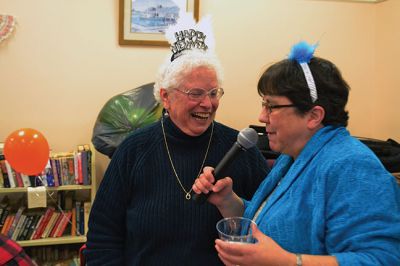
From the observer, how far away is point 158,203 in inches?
52.2

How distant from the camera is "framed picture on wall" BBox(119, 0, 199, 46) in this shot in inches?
111

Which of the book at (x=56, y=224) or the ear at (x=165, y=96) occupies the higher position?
the ear at (x=165, y=96)

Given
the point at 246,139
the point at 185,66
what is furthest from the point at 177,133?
the point at 246,139

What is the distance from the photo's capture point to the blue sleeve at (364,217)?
0.79 m

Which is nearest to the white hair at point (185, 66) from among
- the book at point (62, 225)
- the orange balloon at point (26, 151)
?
the orange balloon at point (26, 151)

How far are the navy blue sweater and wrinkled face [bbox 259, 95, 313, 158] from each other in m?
0.38

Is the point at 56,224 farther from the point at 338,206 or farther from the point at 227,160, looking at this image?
the point at 338,206

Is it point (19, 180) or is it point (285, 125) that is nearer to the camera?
point (285, 125)

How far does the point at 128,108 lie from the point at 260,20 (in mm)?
1356

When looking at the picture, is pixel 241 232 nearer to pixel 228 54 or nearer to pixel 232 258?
pixel 232 258

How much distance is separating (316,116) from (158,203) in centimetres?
64

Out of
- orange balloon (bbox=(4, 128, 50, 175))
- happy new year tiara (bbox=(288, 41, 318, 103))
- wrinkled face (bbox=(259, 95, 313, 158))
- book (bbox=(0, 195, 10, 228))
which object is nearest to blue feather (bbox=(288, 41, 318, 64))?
happy new year tiara (bbox=(288, 41, 318, 103))

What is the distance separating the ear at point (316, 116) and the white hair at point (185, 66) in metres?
0.49

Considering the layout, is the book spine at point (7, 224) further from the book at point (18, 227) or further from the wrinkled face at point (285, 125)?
the wrinkled face at point (285, 125)
